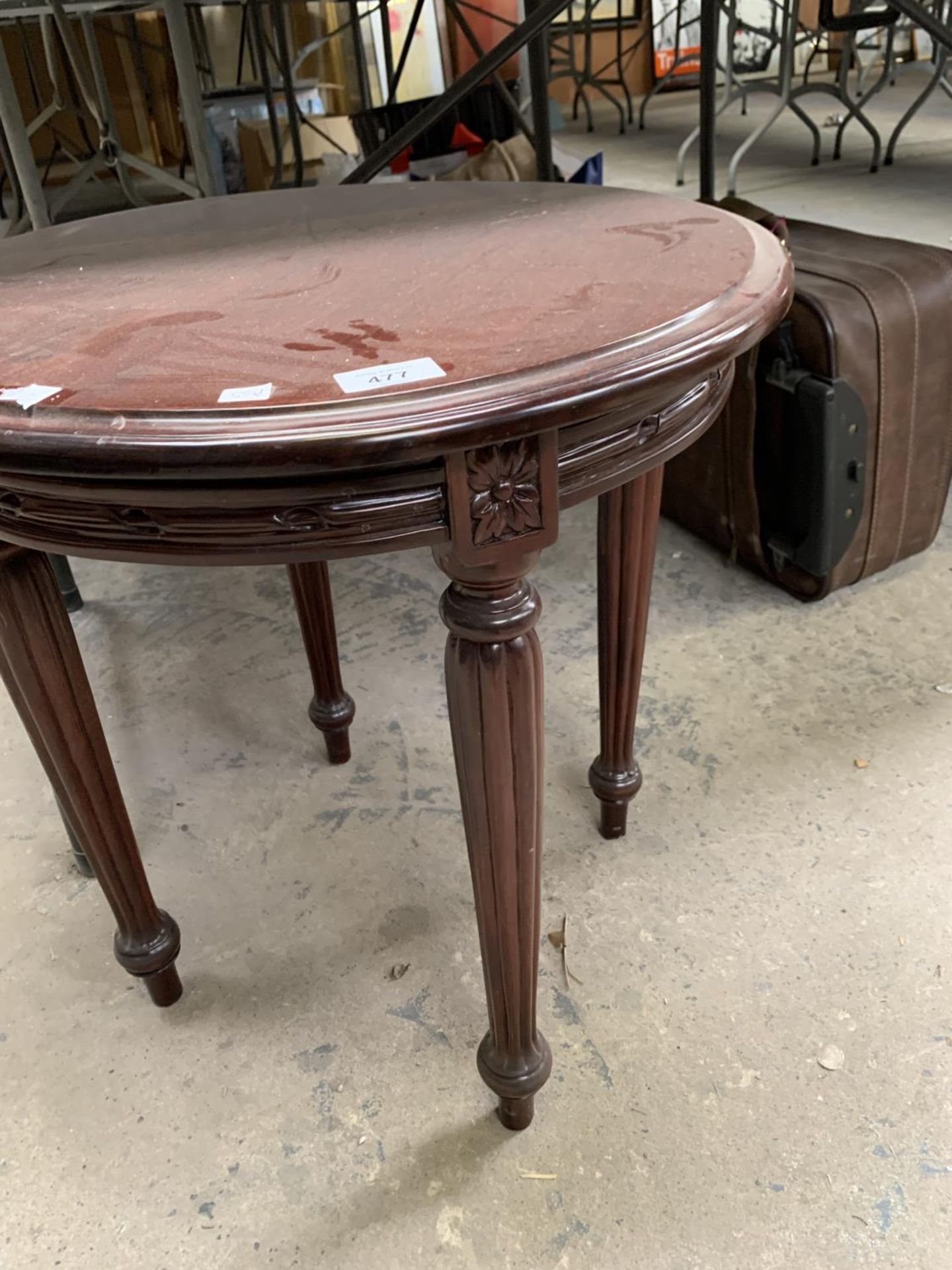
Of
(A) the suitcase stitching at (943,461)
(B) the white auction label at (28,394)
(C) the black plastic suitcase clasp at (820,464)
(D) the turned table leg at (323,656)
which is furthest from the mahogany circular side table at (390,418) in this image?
(A) the suitcase stitching at (943,461)

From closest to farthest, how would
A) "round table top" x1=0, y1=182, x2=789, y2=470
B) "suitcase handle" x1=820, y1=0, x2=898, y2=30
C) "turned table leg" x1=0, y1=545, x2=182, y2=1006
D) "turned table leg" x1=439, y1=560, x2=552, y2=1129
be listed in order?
"round table top" x1=0, y1=182, x2=789, y2=470 → "turned table leg" x1=439, y1=560, x2=552, y2=1129 → "turned table leg" x1=0, y1=545, x2=182, y2=1006 → "suitcase handle" x1=820, y1=0, x2=898, y2=30

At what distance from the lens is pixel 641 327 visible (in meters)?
0.53

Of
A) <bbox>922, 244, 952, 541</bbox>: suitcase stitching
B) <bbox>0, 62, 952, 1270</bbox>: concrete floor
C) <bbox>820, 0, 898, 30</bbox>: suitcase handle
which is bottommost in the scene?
<bbox>0, 62, 952, 1270</bbox>: concrete floor

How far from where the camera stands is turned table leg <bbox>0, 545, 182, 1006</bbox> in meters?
0.73

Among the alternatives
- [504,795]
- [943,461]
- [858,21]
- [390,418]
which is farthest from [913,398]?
[858,21]

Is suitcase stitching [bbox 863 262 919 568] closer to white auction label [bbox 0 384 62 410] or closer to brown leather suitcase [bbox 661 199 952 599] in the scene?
brown leather suitcase [bbox 661 199 952 599]

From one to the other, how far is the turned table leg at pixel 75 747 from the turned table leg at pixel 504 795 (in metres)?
0.32

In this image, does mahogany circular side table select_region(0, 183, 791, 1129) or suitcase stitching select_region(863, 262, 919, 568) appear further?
suitcase stitching select_region(863, 262, 919, 568)

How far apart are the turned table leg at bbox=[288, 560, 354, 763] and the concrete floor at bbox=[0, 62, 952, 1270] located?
46 mm

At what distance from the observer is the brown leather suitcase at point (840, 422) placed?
1262 millimetres

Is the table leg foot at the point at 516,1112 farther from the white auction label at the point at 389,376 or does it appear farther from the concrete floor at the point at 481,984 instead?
the white auction label at the point at 389,376

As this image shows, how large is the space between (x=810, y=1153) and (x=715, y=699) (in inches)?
24.0

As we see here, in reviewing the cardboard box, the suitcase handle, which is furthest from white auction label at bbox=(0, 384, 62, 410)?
the suitcase handle

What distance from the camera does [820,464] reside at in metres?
1.30
